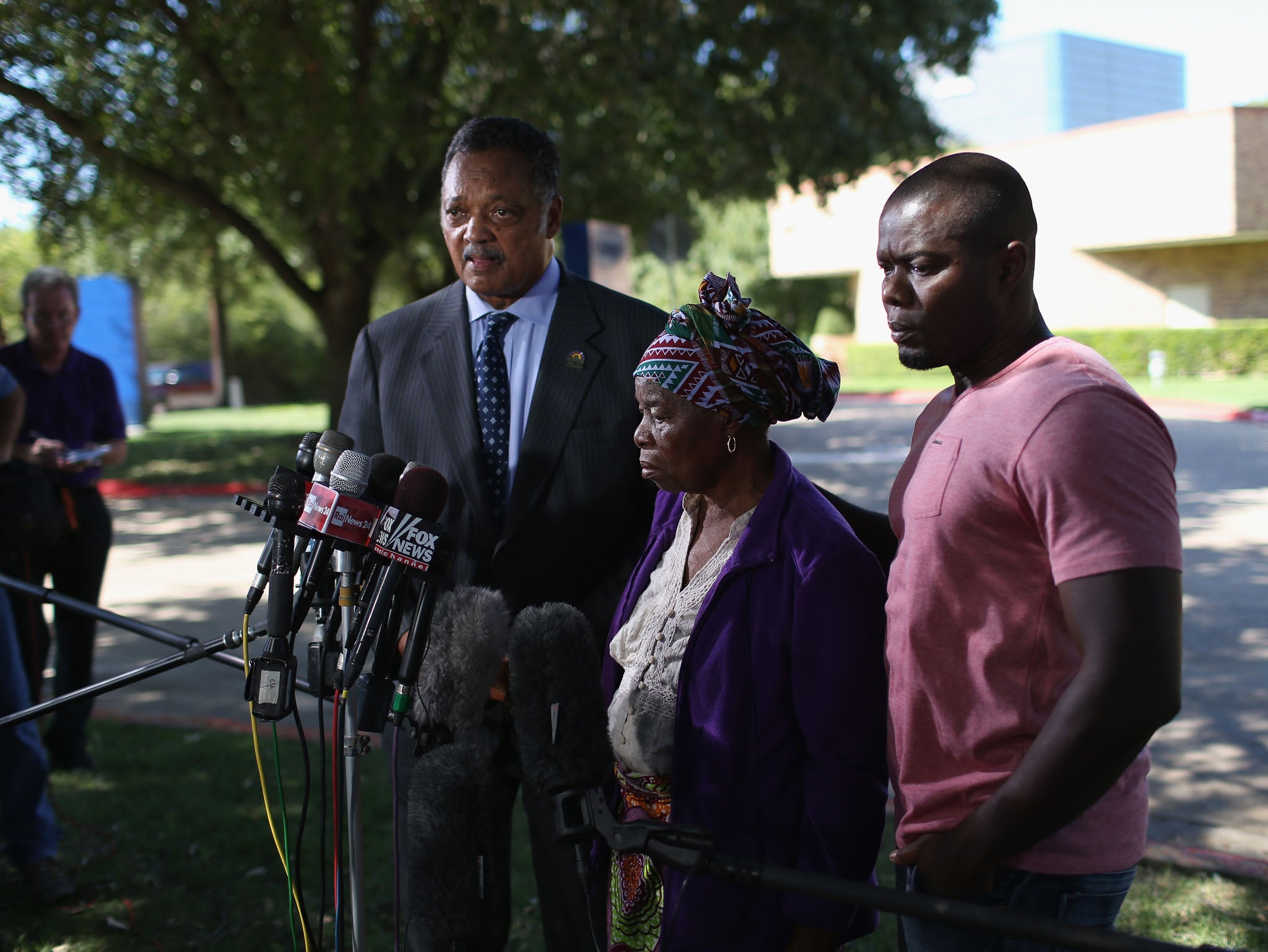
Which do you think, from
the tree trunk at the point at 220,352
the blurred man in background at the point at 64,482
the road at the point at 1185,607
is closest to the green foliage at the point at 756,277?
the tree trunk at the point at 220,352

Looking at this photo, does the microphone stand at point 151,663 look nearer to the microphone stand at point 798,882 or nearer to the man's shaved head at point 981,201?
the microphone stand at point 798,882

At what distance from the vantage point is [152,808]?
15.6 ft

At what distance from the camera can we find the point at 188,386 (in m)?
36.3

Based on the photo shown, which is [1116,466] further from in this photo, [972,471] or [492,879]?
[492,879]

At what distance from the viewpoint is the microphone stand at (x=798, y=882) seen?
4.26 feet

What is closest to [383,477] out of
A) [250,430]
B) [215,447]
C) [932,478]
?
[932,478]

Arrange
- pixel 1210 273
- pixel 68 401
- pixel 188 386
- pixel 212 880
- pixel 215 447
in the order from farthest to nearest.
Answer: pixel 188 386 < pixel 1210 273 < pixel 215 447 < pixel 68 401 < pixel 212 880

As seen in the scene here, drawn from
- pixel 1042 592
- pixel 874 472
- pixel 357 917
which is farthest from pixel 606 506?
pixel 874 472

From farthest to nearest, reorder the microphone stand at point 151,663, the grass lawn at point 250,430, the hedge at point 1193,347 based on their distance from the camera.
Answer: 1. the hedge at point 1193,347
2. the grass lawn at point 250,430
3. the microphone stand at point 151,663

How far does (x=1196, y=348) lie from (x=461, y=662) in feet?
106

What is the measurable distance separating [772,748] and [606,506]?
0.93 meters

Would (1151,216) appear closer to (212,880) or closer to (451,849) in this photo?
(212,880)

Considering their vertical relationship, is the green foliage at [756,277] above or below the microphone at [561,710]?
above

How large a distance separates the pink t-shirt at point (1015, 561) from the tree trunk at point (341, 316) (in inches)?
568
